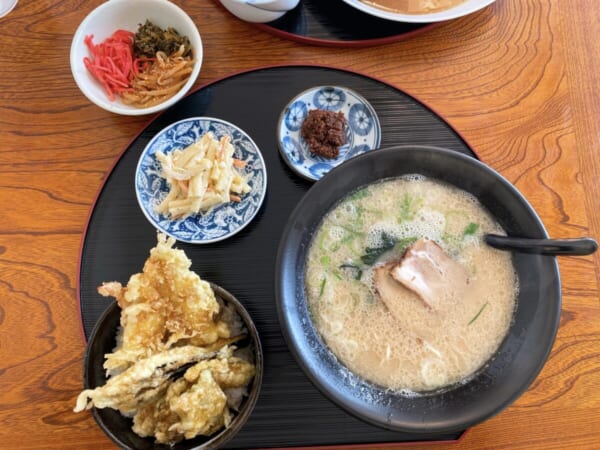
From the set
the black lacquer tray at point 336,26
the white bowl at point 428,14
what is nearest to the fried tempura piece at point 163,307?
the black lacquer tray at point 336,26

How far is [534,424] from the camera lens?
1644 mm

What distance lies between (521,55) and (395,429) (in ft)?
4.67

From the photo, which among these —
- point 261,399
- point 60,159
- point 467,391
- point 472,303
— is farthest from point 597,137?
point 60,159

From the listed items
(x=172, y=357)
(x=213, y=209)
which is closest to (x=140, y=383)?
(x=172, y=357)

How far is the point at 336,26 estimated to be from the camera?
189 cm

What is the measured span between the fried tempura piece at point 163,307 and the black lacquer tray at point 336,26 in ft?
3.03

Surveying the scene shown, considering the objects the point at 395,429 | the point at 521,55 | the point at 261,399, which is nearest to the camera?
the point at 395,429

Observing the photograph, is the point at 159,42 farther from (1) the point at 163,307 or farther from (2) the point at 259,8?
(1) the point at 163,307

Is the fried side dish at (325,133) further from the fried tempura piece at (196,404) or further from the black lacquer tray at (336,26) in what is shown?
the fried tempura piece at (196,404)

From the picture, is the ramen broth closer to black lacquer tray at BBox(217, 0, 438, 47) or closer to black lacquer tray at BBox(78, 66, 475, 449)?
black lacquer tray at BBox(217, 0, 438, 47)

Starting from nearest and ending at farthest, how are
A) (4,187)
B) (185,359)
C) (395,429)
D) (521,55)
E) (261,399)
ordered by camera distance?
(395,429) < (185,359) < (261,399) < (4,187) < (521,55)

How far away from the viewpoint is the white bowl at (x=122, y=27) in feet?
5.65

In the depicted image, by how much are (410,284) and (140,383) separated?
752 millimetres

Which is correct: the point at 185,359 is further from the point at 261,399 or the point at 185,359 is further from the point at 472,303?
the point at 472,303
